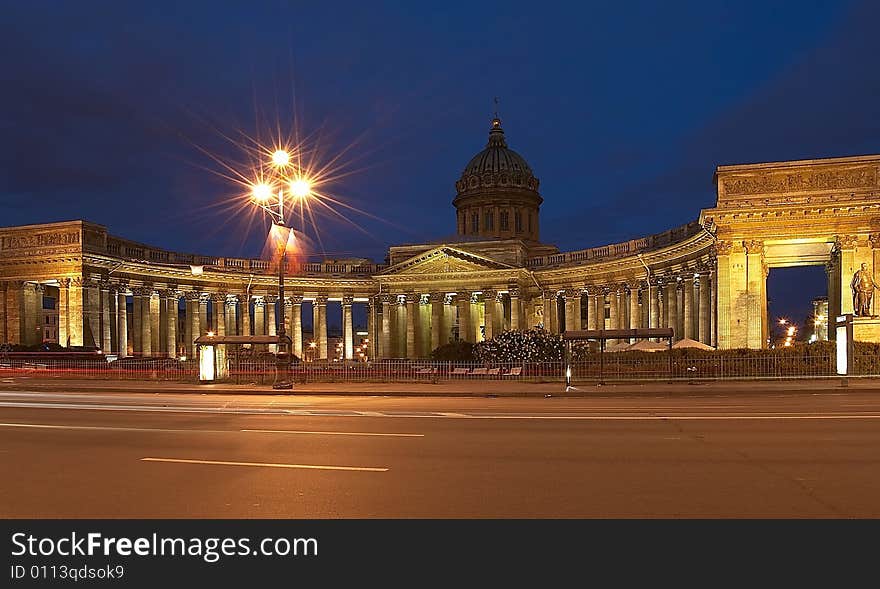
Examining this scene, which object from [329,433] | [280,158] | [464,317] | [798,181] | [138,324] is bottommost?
[329,433]

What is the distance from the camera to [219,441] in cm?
1309

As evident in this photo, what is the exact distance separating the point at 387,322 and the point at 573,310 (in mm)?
21519

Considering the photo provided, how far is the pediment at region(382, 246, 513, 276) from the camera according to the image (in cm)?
7131

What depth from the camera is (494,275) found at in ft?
235

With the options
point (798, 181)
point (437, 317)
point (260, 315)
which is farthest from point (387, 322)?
point (798, 181)

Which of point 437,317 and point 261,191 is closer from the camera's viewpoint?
point 261,191

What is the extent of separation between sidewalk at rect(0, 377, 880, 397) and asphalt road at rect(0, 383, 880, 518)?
20.1 feet

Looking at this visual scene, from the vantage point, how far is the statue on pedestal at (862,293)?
3694cm

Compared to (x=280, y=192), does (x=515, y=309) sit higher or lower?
lower

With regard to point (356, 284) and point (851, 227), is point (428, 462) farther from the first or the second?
point (356, 284)

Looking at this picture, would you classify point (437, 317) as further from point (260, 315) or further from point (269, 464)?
point (269, 464)

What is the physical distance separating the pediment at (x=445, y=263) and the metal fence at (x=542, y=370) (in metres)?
35.3

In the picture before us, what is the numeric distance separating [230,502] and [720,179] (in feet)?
132

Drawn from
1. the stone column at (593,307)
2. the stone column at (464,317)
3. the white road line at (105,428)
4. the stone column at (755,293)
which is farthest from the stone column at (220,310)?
the white road line at (105,428)
